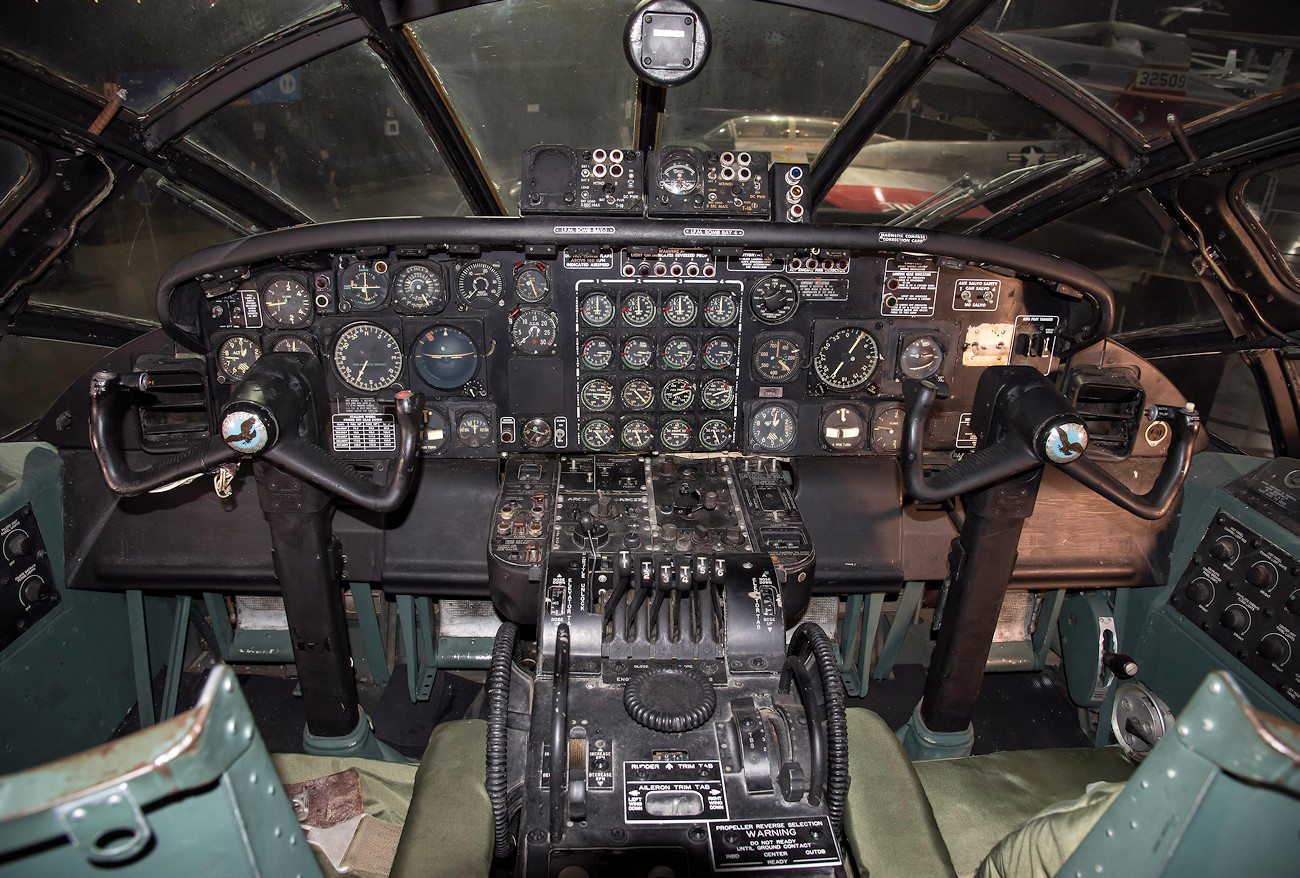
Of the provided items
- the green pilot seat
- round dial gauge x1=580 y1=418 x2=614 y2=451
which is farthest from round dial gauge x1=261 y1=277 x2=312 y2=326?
the green pilot seat

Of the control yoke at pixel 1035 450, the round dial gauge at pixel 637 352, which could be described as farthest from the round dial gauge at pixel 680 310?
the control yoke at pixel 1035 450

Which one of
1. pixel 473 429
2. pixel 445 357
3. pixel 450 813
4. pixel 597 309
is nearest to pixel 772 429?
pixel 597 309

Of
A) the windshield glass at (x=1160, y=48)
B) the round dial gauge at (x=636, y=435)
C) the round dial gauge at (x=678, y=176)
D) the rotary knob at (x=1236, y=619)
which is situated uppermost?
the windshield glass at (x=1160, y=48)

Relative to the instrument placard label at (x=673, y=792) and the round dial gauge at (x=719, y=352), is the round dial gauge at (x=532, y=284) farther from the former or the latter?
the instrument placard label at (x=673, y=792)

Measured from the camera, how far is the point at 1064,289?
305 centimetres

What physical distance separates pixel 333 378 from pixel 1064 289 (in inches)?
125

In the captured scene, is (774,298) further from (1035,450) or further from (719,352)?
(1035,450)

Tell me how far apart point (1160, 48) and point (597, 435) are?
3.00m

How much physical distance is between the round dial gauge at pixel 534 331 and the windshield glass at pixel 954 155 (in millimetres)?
2221

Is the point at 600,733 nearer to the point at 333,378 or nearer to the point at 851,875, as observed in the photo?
the point at 851,875

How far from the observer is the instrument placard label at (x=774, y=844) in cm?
194

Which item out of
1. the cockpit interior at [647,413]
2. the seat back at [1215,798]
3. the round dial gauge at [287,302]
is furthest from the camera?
the round dial gauge at [287,302]

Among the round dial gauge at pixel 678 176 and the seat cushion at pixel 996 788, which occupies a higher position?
the round dial gauge at pixel 678 176

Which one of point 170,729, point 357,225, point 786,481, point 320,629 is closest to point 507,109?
point 357,225
